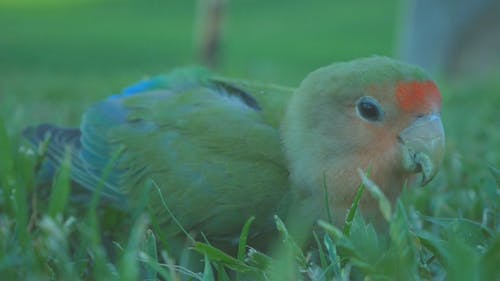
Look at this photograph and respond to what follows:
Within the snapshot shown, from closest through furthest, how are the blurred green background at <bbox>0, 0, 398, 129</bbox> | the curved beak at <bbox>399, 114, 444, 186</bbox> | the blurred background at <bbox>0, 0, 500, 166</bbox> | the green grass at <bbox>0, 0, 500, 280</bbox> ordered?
the green grass at <bbox>0, 0, 500, 280</bbox> → the curved beak at <bbox>399, 114, 444, 186</bbox> → the blurred background at <bbox>0, 0, 500, 166</bbox> → the blurred green background at <bbox>0, 0, 398, 129</bbox>

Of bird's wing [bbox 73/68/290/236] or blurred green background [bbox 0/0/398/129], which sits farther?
blurred green background [bbox 0/0/398/129]

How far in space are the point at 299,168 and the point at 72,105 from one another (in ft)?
8.83

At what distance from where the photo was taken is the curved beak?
1.79 meters

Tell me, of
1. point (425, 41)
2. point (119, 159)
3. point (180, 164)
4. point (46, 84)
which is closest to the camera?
point (180, 164)

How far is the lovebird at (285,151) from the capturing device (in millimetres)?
1833

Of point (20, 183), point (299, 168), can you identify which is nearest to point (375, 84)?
point (299, 168)

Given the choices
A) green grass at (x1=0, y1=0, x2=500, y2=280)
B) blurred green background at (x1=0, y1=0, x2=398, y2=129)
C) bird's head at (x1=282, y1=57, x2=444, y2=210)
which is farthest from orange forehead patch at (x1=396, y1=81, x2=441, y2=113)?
blurred green background at (x1=0, y1=0, x2=398, y2=129)

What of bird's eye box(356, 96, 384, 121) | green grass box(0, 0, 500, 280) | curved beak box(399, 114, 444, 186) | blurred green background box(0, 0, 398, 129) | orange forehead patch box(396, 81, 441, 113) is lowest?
blurred green background box(0, 0, 398, 129)

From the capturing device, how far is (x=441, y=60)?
24.9 ft

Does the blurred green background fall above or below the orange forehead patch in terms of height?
below

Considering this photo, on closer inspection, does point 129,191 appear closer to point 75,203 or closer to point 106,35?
point 75,203

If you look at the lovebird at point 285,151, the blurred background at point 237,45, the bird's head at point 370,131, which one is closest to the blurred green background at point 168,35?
the blurred background at point 237,45

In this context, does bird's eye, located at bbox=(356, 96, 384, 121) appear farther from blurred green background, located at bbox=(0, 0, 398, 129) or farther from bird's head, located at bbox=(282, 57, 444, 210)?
blurred green background, located at bbox=(0, 0, 398, 129)

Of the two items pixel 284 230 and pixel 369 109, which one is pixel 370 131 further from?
pixel 284 230
